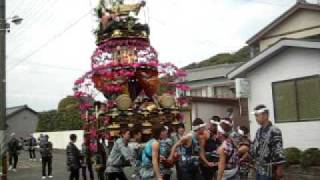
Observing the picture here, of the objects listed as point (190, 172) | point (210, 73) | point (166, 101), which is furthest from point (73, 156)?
point (210, 73)

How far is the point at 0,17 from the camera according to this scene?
15.5m

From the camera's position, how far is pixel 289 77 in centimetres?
1622

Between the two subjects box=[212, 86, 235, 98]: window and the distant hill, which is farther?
the distant hill

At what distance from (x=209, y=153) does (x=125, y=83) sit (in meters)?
5.59

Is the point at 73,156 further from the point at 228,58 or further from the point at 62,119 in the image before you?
the point at 228,58

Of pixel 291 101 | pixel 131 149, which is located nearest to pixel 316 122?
pixel 291 101

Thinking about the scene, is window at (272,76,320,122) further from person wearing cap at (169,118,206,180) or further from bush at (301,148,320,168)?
person wearing cap at (169,118,206,180)

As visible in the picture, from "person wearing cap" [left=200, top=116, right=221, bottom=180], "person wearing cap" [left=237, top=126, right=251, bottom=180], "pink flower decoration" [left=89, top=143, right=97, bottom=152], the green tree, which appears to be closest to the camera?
"person wearing cap" [left=237, top=126, right=251, bottom=180]

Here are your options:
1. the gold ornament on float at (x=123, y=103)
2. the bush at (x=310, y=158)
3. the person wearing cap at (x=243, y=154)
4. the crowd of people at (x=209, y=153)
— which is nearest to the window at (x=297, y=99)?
Result: the bush at (x=310, y=158)

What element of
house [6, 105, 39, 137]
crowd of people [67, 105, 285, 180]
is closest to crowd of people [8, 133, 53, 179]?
crowd of people [67, 105, 285, 180]

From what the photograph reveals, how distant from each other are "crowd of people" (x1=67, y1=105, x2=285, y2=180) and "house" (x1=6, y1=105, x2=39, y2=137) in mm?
49613

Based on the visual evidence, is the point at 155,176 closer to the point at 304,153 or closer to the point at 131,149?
the point at 131,149

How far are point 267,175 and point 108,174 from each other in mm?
4396

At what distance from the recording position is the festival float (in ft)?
47.4
